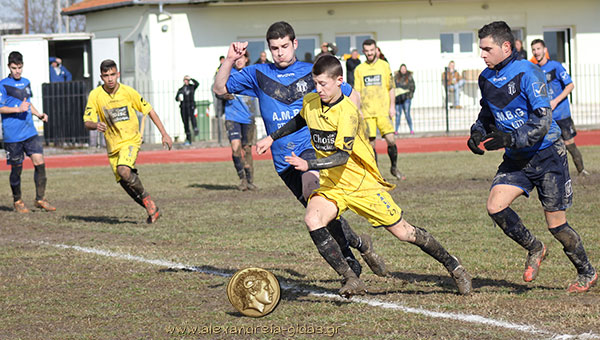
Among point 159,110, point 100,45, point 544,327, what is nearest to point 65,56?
point 100,45

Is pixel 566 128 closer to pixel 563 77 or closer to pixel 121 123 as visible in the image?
pixel 563 77

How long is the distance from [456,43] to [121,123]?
865 inches

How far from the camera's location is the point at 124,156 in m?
11.3

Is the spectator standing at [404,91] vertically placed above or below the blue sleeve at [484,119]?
above

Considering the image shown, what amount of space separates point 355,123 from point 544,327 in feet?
6.04

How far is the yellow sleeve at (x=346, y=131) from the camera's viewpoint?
6336 mm

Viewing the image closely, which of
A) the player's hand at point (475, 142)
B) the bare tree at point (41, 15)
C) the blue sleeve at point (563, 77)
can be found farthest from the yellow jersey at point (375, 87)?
the bare tree at point (41, 15)

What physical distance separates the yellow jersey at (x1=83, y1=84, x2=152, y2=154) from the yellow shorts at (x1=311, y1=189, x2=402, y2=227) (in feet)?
17.6

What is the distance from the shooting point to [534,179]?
268 inches

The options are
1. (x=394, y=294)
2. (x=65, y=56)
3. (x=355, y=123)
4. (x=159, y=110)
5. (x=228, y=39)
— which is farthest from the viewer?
(x=65, y=56)

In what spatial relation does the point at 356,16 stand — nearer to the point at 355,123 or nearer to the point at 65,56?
the point at 65,56

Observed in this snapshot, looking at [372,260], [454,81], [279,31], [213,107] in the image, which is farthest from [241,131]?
[454,81]

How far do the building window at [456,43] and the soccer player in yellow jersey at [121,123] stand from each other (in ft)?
70.8

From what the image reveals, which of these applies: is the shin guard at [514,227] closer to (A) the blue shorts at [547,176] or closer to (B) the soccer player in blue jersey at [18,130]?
(A) the blue shorts at [547,176]
